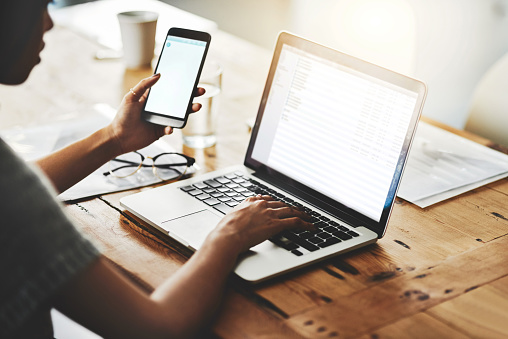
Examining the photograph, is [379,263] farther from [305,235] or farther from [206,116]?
[206,116]

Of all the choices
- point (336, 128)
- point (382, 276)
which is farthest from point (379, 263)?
point (336, 128)

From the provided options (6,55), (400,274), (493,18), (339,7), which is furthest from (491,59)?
(6,55)

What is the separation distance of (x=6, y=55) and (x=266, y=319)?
1.60ft

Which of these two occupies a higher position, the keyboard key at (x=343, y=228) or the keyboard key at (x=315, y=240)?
the keyboard key at (x=343, y=228)

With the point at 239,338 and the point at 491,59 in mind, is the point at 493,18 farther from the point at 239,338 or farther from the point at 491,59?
the point at 239,338

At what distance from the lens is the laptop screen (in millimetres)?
987

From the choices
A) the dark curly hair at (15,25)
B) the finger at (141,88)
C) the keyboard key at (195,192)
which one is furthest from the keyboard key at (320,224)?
the dark curly hair at (15,25)

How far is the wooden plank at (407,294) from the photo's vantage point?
0.77 metres

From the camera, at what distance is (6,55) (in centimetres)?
71

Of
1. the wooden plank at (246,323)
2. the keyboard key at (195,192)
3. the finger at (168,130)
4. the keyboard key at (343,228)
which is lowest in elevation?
the wooden plank at (246,323)

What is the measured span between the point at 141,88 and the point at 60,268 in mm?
591

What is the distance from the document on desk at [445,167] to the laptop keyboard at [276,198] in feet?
0.80

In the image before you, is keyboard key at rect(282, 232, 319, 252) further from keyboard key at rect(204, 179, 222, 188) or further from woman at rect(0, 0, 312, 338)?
keyboard key at rect(204, 179, 222, 188)

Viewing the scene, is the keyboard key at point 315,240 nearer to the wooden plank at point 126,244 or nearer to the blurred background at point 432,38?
the wooden plank at point 126,244
